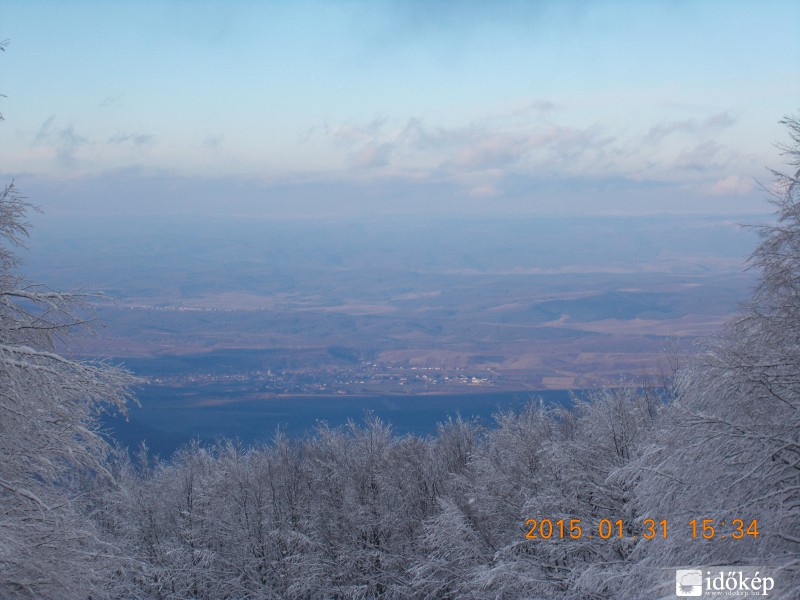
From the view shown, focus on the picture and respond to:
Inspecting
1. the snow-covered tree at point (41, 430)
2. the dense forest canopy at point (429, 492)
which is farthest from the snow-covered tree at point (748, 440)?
the snow-covered tree at point (41, 430)

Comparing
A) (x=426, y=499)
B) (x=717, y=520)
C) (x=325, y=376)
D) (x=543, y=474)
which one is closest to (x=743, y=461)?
(x=717, y=520)
